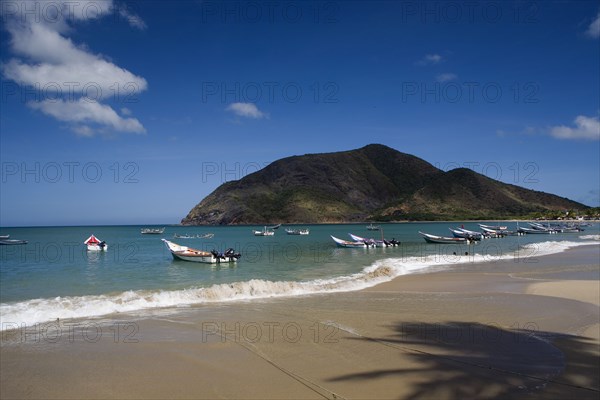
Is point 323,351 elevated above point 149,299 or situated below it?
above

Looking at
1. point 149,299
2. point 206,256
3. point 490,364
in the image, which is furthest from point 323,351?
point 206,256

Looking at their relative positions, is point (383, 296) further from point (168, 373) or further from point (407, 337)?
point (168, 373)

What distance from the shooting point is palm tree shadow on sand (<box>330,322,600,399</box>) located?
21.6 ft

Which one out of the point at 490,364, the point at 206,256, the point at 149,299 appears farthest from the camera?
the point at 206,256

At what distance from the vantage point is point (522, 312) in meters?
12.8

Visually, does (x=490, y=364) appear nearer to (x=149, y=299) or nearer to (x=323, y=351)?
(x=323, y=351)

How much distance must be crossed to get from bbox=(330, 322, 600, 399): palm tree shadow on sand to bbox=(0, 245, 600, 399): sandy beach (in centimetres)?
3

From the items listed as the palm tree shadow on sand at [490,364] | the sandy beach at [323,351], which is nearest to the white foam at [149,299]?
the sandy beach at [323,351]

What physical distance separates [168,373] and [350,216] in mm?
180505

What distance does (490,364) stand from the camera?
7.81m

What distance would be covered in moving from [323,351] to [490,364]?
3.35 m

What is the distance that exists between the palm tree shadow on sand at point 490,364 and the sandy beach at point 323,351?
0.03 metres

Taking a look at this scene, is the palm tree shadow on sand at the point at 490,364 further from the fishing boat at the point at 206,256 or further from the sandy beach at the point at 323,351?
the fishing boat at the point at 206,256

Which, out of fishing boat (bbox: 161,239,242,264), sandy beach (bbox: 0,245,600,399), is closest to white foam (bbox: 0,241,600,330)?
sandy beach (bbox: 0,245,600,399)
